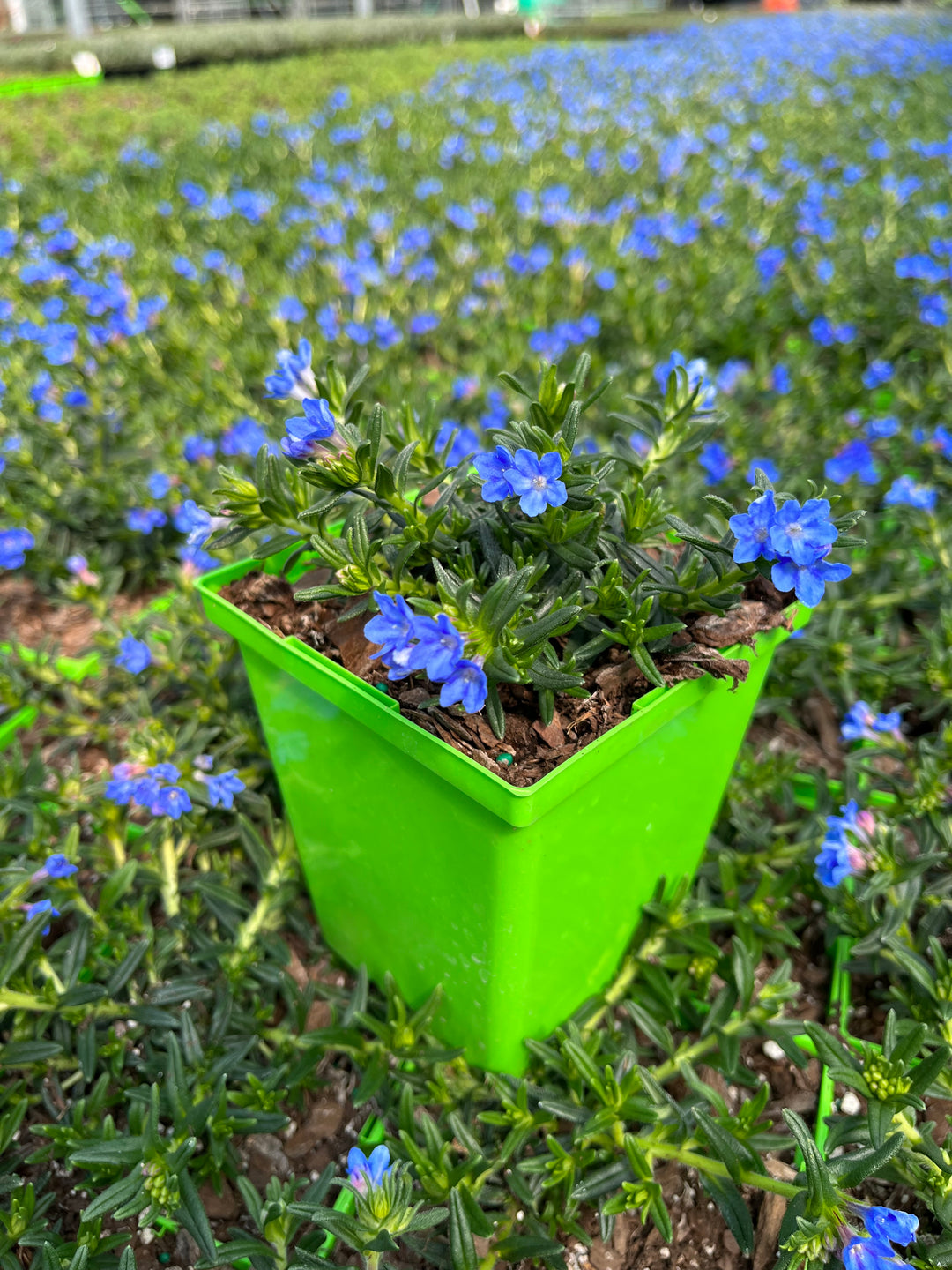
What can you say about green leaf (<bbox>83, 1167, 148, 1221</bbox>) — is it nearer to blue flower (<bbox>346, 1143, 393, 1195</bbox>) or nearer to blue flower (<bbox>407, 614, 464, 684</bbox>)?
blue flower (<bbox>346, 1143, 393, 1195</bbox>)

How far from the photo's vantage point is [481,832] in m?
1.05

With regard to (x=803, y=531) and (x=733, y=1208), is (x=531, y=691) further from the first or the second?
(x=733, y=1208)

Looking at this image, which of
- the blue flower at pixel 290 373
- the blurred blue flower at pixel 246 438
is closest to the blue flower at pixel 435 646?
the blue flower at pixel 290 373

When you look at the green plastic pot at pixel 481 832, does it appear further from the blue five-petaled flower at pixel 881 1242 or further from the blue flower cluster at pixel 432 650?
the blue five-petaled flower at pixel 881 1242

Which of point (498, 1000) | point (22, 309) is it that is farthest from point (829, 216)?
point (498, 1000)

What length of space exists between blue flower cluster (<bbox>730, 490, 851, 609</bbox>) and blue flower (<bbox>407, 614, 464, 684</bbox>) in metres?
0.38

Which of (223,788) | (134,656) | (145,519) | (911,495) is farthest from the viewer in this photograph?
(145,519)

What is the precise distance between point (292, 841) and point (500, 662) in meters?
0.94

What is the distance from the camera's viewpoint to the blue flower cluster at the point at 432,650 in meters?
0.94

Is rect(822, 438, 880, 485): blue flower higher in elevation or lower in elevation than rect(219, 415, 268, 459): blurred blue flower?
lower

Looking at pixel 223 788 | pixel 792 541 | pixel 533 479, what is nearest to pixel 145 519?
pixel 223 788

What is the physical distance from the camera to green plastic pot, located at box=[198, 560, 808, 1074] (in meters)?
1.05

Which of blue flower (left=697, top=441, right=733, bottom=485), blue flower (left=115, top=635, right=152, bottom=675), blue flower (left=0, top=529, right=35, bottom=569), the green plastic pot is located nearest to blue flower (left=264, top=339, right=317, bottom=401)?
the green plastic pot

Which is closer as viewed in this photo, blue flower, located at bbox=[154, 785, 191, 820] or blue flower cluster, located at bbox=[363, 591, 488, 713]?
blue flower cluster, located at bbox=[363, 591, 488, 713]
